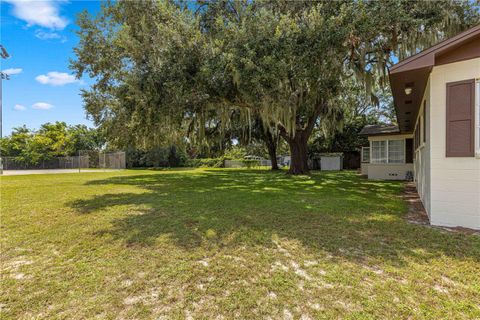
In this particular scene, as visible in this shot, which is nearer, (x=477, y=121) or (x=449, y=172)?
(x=477, y=121)

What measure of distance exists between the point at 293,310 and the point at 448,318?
1.15 m

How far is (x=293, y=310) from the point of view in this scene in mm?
2029

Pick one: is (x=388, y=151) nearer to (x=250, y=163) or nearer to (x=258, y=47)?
(x=258, y=47)

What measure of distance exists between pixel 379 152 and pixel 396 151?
0.71m

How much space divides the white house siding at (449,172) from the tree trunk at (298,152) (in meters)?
9.87

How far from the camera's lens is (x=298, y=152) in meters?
14.3

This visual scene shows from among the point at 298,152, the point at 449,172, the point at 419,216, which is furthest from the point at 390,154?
the point at 449,172

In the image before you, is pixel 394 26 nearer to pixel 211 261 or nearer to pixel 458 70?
pixel 458 70

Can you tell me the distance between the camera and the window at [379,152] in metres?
12.1

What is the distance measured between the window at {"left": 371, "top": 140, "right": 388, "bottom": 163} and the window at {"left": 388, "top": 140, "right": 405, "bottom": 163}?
Result: 0.21m

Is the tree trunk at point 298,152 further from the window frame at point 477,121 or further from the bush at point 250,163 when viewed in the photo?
the bush at point 250,163

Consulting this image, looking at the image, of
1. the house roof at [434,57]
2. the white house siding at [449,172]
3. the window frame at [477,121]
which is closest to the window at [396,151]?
the house roof at [434,57]

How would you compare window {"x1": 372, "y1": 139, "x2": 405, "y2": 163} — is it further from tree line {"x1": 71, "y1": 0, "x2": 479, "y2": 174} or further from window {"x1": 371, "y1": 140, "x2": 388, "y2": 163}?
tree line {"x1": 71, "y1": 0, "x2": 479, "y2": 174}

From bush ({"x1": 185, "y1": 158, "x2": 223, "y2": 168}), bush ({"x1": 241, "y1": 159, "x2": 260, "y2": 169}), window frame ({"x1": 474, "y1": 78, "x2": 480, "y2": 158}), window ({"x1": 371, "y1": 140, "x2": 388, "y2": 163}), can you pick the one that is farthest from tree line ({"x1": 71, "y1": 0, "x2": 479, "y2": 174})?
bush ({"x1": 185, "y1": 158, "x2": 223, "y2": 168})
